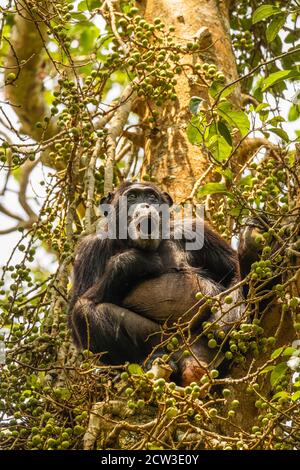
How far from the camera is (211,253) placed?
656 cm

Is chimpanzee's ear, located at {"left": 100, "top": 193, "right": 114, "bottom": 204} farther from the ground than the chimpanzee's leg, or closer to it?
farther from the ground

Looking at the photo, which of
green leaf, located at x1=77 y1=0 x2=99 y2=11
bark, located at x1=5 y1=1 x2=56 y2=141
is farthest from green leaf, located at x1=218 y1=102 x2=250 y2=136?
green leaf, located at x1=77 y1=0 x2=99 y2=11

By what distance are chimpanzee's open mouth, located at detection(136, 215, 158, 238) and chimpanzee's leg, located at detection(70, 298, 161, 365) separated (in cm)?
69

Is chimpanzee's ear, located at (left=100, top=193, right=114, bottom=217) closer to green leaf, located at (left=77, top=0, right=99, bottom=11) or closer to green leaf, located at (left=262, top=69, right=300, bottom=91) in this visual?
green leaf, located at (left=262, top=69, right=300, bottom=91)

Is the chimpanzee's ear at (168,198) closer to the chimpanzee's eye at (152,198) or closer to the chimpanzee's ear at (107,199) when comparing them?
the chimpanzee's eye at (152,198)

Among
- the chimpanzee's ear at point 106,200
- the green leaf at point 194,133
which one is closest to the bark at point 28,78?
the chimpanzee's ear at point 106,200

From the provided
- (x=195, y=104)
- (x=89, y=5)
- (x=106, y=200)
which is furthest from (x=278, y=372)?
(x=89, y=5)

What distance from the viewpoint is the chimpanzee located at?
6094mm

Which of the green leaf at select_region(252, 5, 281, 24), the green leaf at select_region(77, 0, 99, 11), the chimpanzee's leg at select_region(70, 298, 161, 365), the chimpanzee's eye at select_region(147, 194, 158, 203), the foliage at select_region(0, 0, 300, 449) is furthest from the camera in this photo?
the green leaf at select_region(77, 0, 99, 11)

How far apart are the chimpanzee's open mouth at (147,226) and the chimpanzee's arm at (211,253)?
0.29m

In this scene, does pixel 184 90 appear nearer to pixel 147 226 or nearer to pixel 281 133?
pixel 147 226

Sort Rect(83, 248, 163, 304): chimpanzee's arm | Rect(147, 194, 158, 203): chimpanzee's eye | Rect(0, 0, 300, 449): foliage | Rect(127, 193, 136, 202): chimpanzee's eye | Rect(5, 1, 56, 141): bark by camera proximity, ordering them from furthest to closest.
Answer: Rect(5, 1, 56, 141): bark → Rect(127, 193, 136, 202): chimpanzee's eye → Rect(147, 194, 158, 203): chimpanzee's eye → Rect(83, 248, 163, 304): chimpanzee's arm → Rect(0, 0, 300, 449): foliage

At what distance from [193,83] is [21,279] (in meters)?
2.22

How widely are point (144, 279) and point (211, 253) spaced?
0.58 meters
